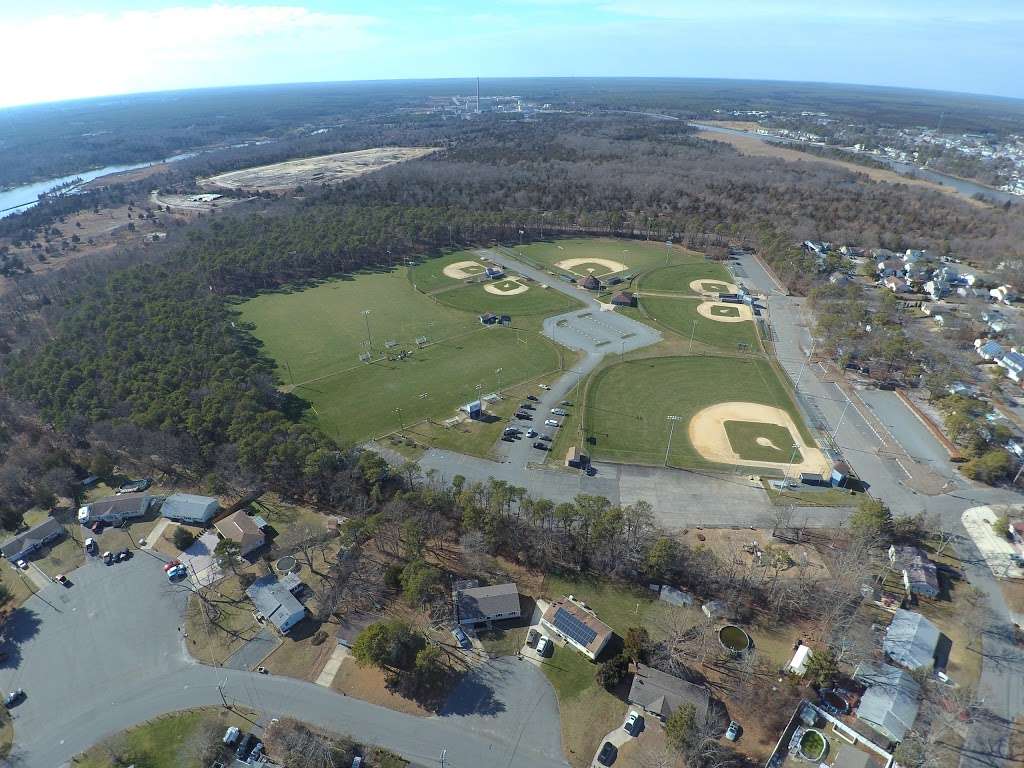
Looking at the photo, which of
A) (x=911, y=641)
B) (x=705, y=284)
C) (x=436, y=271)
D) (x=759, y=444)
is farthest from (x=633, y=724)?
(x=436, y=271)

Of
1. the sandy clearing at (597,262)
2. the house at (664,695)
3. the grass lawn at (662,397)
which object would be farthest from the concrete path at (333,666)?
the sandy clearing at (597,262)

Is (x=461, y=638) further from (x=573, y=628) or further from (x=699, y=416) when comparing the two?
(x=699, y=416)

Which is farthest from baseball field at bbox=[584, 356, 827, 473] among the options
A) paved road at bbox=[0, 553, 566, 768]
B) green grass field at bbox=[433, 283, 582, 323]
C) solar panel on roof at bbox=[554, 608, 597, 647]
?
paved road at bbox=[0, 553, 566, 768]

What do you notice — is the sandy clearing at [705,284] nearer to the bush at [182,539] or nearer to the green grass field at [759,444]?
A: the green grass field at [759,444]

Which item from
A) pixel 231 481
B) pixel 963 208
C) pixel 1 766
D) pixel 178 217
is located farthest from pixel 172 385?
pixel 963 208

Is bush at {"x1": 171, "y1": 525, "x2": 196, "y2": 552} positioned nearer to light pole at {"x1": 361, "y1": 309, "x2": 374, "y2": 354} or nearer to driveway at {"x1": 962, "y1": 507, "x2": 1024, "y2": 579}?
light pole at {"x1": 361, "y1": 309, "x2": 374, "y2": 354}
